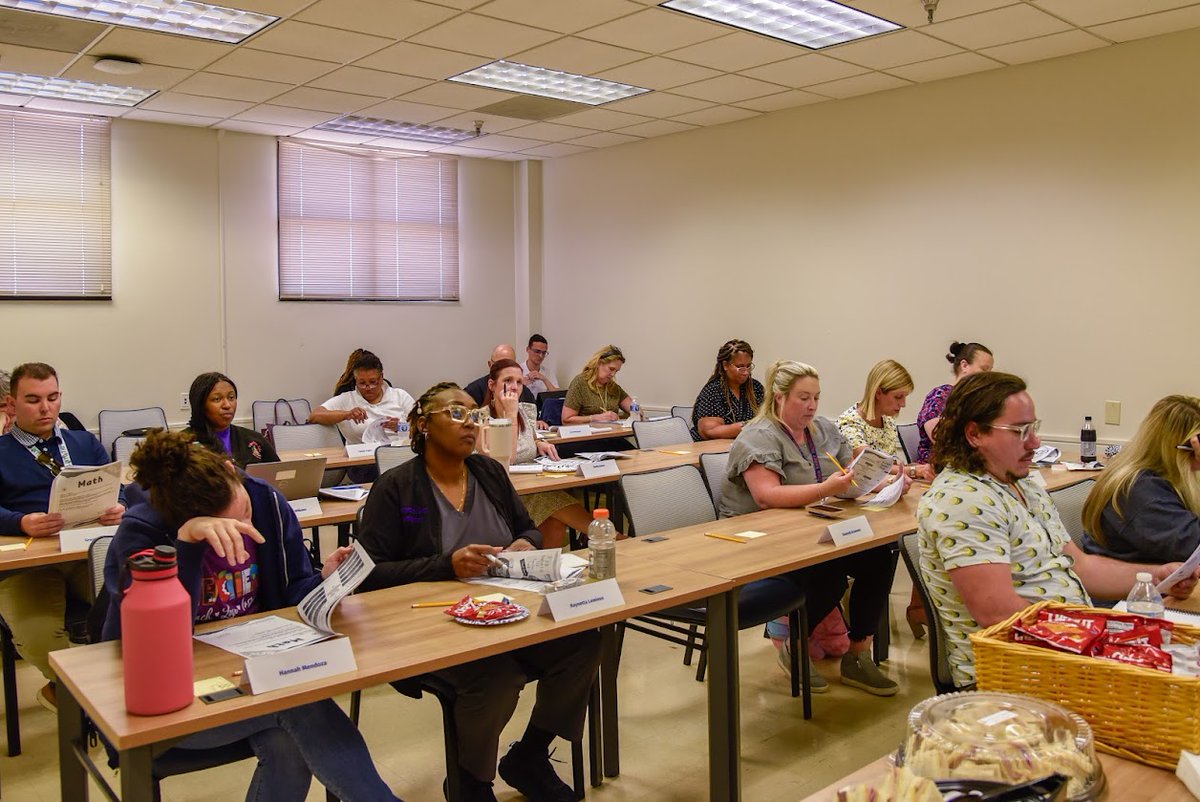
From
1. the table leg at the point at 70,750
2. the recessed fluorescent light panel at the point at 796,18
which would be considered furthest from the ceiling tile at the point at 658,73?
the table leg at the point at 70,750

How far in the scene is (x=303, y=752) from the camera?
6.73 feet

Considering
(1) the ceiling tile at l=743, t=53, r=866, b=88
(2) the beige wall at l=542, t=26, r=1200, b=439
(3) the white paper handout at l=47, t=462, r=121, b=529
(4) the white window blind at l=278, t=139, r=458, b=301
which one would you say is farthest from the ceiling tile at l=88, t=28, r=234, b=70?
(2) the beige wall at l=542, t=26, r=1200, b=439

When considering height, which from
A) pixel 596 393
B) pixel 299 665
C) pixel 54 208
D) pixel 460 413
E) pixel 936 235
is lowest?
pixel 299 665

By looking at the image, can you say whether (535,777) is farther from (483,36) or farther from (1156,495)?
(483,36)

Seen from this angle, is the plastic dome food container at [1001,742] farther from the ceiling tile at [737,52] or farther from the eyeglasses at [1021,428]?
the ceiling tile at [737,52]

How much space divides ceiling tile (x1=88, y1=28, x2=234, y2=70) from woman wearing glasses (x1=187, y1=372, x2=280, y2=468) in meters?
1.92

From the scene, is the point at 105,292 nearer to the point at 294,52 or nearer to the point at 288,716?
the point at 294,52

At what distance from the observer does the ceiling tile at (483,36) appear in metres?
4.70

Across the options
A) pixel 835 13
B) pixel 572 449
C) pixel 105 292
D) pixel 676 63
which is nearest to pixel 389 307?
pixel 105 292

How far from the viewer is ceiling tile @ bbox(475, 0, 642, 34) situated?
4.41 meters

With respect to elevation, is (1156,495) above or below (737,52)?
below

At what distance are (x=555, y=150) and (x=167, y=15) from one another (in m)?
3.97

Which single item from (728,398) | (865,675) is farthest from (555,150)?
(865,675)

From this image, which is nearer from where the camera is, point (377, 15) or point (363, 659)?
point (363, 659)
